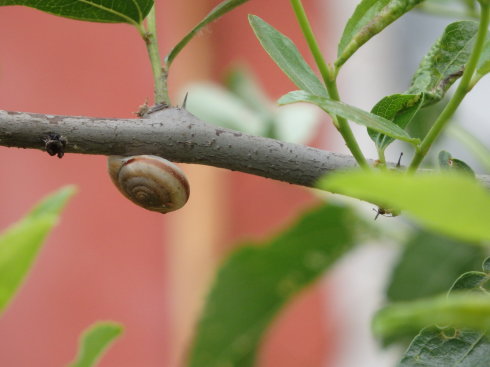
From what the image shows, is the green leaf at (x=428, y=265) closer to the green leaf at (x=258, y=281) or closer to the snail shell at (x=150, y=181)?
the green leaf at (x=258, y=281)

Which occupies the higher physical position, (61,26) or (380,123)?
(61,26)

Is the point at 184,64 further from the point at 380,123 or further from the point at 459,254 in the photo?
the point at 380,123

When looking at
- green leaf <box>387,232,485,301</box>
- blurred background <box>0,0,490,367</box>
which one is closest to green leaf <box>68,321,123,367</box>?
green leaf <box>387,232,485,301</box>

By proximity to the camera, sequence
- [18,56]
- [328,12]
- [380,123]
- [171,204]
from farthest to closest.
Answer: [328,12] → [18,56] → [171,204] → [380,123]

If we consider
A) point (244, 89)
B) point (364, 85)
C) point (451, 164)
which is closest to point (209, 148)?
point (451, 164)

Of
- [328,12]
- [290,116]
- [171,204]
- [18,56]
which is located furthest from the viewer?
[328,12]

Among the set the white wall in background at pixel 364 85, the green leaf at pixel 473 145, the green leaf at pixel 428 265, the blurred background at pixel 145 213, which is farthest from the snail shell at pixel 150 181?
the white wall in background at pixel 364 85

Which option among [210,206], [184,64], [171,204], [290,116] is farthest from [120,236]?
[171,204]

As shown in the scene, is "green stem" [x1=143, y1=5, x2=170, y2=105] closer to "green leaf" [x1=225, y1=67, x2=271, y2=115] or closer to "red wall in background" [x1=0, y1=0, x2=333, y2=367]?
"green leaf" [x1=225, y1=67, x2=271, y2=115]
